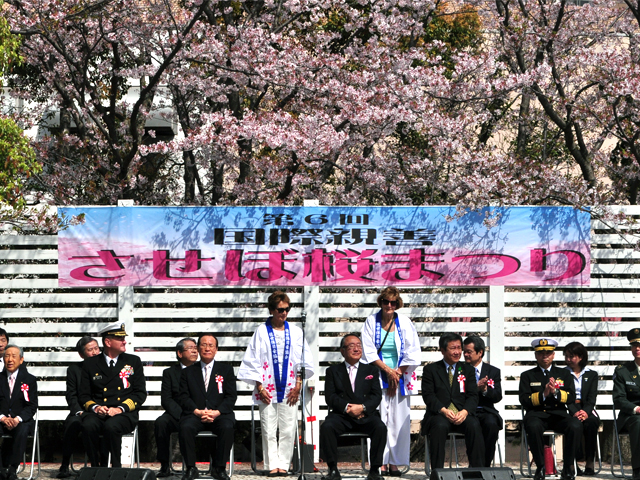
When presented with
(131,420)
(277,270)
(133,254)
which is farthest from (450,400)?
(133,254)

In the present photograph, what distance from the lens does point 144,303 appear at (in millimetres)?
8945

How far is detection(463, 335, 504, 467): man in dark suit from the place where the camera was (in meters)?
7.72

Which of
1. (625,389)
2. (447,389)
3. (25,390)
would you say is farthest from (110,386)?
(625,389)

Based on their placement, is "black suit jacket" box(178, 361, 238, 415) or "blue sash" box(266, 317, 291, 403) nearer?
"black suit jacket" box(178, 361, 238, 415)

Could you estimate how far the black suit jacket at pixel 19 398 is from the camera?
770 cm

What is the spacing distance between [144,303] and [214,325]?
0.75 metres

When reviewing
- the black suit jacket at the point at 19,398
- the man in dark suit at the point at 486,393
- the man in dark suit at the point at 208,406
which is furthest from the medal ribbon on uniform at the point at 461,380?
the black suit jacket at the point at 19,398

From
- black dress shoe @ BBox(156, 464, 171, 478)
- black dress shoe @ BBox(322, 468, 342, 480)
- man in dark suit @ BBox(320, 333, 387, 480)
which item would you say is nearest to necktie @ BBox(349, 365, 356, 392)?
man in dark suit @ BBox(320, 333, 387, 480)

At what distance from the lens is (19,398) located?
25.5 ft

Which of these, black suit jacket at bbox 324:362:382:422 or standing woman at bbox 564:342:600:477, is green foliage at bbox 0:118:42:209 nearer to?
black suit jacket at bbox 324:362:382:422

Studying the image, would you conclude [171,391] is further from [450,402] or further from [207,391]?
[450,402]

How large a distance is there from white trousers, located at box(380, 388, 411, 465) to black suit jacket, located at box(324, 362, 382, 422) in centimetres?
31

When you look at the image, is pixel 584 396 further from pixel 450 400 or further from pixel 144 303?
pixel 144 303

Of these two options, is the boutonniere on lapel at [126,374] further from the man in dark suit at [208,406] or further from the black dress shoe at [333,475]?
the black dress shoe at [333,475]
